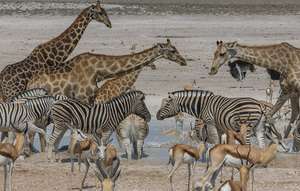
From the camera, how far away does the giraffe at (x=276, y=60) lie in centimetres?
1778

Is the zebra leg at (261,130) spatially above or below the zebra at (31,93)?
below

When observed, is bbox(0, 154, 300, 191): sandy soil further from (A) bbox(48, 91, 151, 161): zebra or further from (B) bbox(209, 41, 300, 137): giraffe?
(B) bbox(209, 41, 300, 137): giraffe

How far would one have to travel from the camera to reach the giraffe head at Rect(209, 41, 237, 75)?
1770 centimetres

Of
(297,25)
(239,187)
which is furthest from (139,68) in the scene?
(297,25)

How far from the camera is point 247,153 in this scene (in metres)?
12.5

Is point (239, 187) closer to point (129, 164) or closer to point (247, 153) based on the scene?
point (247, 153)

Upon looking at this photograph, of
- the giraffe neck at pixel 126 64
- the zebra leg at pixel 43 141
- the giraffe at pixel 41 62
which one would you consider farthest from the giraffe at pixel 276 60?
the giraffe at pixel 41 62

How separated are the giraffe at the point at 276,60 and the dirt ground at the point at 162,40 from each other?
167 cm

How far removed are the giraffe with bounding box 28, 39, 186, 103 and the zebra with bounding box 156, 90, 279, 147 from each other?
139 cm

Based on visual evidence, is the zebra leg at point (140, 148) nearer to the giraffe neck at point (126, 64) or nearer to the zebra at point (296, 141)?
the giraffe neck at point (126, 64)

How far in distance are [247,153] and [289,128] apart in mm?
5781

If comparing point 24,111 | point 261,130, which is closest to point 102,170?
point 261,130

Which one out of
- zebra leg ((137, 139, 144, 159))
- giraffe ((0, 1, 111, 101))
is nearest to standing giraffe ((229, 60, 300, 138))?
zebra leg ((137, 139, 144, 159))

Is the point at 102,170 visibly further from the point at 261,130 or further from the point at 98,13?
the point at 98,13
